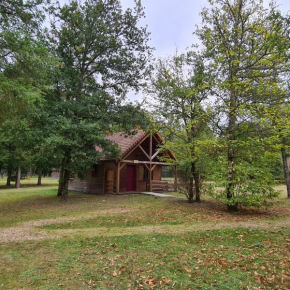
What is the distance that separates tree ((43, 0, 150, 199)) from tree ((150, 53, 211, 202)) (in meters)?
2.92

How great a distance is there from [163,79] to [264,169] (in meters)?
7.14

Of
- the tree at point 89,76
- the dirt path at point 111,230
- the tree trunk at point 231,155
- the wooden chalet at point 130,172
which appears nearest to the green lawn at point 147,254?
the dirt path at point 111,230

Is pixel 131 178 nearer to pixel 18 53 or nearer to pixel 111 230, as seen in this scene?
pixel 111 230

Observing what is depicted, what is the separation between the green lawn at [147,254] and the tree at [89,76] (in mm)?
5613

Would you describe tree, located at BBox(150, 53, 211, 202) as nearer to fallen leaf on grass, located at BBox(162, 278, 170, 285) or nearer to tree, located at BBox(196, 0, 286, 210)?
tree, located at BBox(196, 0, 286, 210)

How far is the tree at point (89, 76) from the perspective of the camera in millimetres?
13266

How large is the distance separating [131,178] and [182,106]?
10.1 metres

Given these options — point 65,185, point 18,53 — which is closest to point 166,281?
point 18,53

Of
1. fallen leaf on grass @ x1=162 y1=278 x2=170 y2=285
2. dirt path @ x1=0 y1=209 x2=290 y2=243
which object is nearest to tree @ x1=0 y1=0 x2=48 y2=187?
dirt path @ x1=0 y1=209 x2=290 y2=243

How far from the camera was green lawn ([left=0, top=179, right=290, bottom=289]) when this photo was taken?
3990 millimetres

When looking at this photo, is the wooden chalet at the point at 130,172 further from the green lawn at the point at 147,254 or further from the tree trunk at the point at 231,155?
the green lawn at the point at 147,254

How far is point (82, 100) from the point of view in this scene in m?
14.1

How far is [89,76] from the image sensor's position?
52.4 ft

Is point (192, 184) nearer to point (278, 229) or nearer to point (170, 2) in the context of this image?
point (278, 229)
